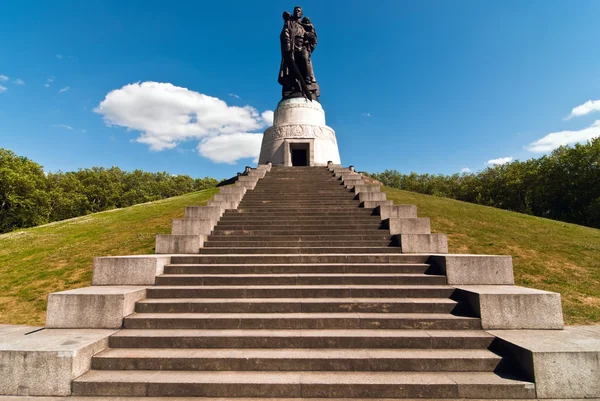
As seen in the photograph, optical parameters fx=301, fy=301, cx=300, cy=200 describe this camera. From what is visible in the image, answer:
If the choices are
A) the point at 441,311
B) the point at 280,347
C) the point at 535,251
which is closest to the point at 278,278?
the point at 280,347

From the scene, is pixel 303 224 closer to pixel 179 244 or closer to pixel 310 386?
pixel 179 244

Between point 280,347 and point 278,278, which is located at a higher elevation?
point 278,278

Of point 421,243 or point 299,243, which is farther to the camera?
point 299,243

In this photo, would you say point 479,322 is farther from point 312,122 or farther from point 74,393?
point 312,122

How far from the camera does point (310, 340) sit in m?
5.05

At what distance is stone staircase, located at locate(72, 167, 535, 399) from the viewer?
4266 millimetres

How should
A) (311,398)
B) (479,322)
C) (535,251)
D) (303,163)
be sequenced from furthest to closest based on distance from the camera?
(303,163), (535,251), (479,322), (311,398)

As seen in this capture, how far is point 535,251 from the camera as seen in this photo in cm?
1214

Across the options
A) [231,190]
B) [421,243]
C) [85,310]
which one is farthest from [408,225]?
[85,310]

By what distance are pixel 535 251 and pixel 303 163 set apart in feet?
59.6

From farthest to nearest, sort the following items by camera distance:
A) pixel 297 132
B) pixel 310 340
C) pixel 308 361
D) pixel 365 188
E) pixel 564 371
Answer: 1. pixel 297 132
2. pixel 365 188
3. pixel 310 340
4. pixel 308 361
5. pixel 564 371

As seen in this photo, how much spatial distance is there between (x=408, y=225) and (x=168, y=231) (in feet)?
35.1

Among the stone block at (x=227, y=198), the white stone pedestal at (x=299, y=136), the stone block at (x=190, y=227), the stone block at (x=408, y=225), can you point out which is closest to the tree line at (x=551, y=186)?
the white stone pedestal at (x=299, y=136)

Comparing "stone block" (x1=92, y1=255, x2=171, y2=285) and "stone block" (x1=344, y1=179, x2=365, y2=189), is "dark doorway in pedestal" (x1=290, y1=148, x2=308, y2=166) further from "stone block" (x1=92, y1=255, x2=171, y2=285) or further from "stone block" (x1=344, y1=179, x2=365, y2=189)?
"stone block" (x1=92, y1=255, x2=171, y2=285)
